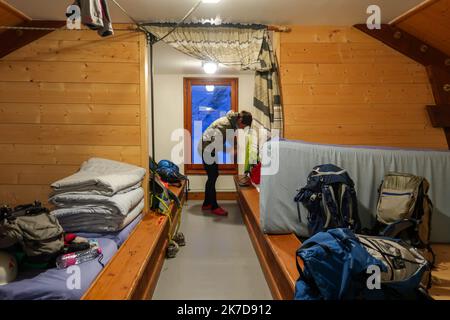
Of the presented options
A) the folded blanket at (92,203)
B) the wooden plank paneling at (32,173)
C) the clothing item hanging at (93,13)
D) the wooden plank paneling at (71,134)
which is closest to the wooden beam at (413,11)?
the clothing item hanging at (93,13)

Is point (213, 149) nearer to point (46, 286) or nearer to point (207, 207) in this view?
point (207, 207)

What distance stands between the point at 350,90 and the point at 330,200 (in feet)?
4.50

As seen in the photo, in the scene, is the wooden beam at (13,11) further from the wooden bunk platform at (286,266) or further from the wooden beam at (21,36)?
the wooden bunk platform at (286,266)

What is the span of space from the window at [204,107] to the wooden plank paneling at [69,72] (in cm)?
237

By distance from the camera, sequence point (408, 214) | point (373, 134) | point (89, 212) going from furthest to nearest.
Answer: point (373, 134) → point (89, 212) → point (408, 214)

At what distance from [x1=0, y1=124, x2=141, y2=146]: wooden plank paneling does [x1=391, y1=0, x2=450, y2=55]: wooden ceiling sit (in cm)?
254

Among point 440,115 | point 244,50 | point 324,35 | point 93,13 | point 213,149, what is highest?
point 324,35

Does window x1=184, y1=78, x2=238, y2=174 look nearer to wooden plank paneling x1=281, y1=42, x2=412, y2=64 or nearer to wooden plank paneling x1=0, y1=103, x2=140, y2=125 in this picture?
wooden plank paneling x1=281, y1=42, x2=412, y2=64

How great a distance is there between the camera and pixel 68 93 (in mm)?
2676

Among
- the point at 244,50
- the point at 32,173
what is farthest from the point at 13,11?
the point at 244,50

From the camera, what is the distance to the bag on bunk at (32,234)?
1479 millimetres

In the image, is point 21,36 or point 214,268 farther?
point 21,36

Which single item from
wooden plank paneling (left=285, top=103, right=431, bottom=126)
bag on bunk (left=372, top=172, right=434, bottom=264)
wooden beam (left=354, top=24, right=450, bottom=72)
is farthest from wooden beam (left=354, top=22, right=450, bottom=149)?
bag on bunk (left=372, top=172, right=434, bottom=264)

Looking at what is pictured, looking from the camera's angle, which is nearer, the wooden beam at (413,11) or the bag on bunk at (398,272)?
the bag on bunk at (398,272)
